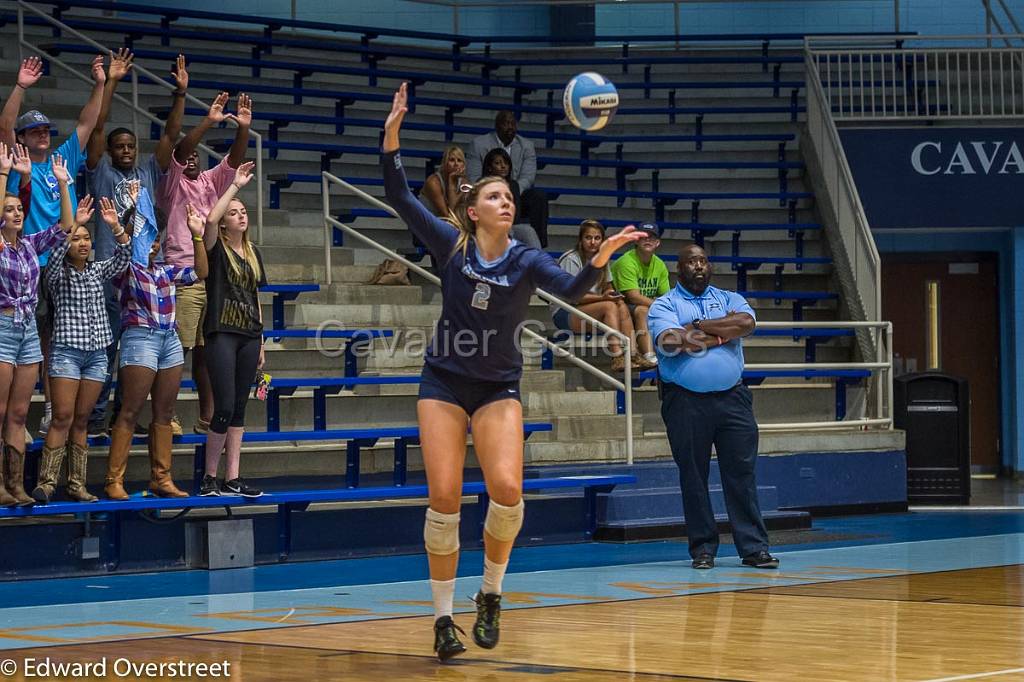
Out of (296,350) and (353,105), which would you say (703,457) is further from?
(353,105)

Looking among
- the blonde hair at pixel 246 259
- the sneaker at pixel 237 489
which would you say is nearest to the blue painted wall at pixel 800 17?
the blonde hair at pixel 246 259

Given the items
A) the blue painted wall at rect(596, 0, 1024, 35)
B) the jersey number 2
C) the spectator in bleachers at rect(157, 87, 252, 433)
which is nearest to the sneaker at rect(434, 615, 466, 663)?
the jersey number 2

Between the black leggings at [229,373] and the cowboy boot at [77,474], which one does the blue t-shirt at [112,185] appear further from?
the cowboy boot at [77,474]

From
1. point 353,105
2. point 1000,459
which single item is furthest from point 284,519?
point 1000,459

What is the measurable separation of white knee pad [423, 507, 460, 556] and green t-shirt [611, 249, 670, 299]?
23.9 ft

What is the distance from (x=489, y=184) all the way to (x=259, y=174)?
7.59 metres

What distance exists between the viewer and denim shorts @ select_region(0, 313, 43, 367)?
9.15 m

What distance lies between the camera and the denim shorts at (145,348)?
980 centimetres

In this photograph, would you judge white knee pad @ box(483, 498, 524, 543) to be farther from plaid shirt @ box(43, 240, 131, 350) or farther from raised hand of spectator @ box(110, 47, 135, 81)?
raised hand of spectator @ box(110, 47, 135, 81)

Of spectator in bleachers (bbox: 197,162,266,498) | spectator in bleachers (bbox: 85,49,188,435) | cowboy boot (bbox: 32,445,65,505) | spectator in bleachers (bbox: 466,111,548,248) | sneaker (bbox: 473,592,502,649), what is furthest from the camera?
spectator in bleachers (bbox: 466,111,548,248)

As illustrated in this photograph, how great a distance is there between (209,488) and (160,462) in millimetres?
364

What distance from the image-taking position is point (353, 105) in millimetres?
18031

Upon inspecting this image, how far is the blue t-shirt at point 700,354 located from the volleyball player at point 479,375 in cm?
344

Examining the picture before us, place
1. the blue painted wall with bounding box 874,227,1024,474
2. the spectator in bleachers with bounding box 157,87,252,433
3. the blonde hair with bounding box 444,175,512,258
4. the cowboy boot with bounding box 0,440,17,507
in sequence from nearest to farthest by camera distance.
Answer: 1. the blonde hair with bounding box 444,175,512,258
2. the cowboy boot with bounding box 0,440,17,507
3. the spectator in bleachers with bounding box 157,87,252,433
4. the blue painted wall with bounding box 874,227,1024,474
